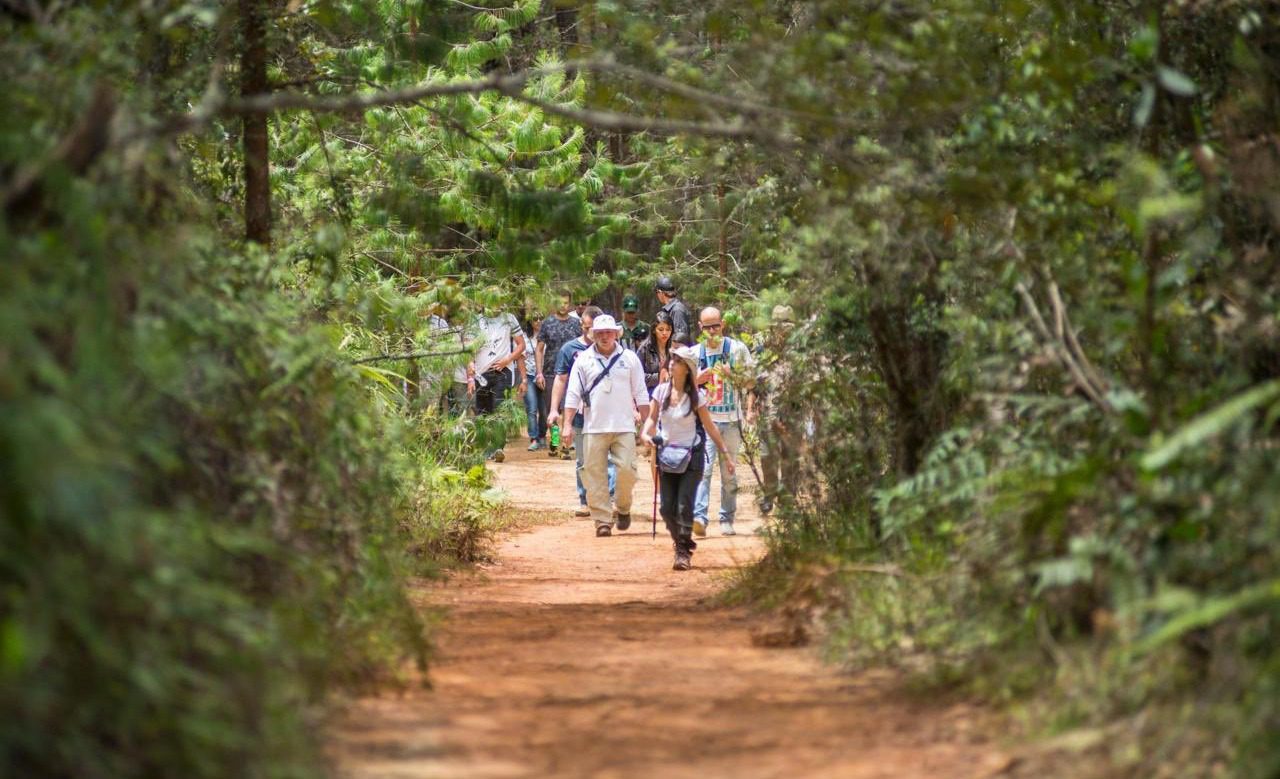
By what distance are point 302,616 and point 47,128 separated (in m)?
2.09

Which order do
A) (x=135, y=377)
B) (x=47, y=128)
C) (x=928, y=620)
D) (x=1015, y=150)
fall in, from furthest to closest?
1. (x=1015, y=150)
2. (x=928, y=620)
3. (x=47, y=128)
4. (x=135, y=377)

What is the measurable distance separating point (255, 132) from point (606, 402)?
18.7 feet

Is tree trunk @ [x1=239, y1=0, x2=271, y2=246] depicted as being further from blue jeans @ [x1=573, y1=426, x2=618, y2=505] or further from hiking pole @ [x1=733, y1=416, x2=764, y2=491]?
blue jeans @ [x1=573, y1=426, x2=618, y2=505]

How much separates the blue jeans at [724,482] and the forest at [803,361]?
3.43 m

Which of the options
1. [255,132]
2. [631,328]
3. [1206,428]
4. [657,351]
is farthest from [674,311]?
[1206,428]

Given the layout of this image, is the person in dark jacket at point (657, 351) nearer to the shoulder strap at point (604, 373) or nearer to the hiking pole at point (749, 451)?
the shoulder strap at point (604, 373)

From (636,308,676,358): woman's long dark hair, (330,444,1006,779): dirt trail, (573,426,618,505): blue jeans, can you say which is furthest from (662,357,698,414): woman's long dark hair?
(636,308,676,358): woman's long dark hair

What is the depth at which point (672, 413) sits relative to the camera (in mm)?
14266

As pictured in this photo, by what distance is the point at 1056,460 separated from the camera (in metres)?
7.67

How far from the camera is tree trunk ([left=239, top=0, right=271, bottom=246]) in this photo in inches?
444

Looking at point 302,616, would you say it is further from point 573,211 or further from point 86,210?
point 573,211

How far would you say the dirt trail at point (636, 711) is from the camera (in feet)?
20.1

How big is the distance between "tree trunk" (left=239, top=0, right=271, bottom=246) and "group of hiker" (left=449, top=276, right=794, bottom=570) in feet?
12.4

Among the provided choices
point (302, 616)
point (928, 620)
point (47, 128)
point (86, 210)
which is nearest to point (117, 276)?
point (86, 210)
